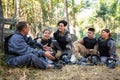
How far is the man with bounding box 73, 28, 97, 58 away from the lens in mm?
8047

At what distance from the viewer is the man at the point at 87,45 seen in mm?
8047

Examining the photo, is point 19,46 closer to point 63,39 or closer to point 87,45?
point 63,39

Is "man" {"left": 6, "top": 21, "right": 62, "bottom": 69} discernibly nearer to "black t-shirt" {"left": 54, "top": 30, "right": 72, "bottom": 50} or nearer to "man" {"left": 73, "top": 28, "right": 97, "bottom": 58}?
"black t-shirt" {"left": 54, "top": 30, "right": 72, "bottom": 50}

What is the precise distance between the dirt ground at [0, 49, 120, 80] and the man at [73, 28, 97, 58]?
1629 millimetres

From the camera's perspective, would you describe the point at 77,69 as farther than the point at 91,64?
No

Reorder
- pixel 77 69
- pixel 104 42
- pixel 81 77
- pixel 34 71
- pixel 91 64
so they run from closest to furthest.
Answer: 1. pixel 81 77
2. pixel 34 71
3. pixel 77 69
4. pixel 91 64
5. pixel 104 42

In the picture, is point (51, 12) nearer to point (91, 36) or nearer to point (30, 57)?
point (91, 36)

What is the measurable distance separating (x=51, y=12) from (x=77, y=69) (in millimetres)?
24343

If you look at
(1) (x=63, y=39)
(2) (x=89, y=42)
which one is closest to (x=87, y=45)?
(2) (x=89, y=42)

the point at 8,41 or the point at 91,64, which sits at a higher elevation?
the point at 8,41

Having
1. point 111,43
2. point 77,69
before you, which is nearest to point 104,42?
point 111,43

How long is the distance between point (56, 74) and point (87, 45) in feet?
8.67

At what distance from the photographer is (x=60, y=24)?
803 cm

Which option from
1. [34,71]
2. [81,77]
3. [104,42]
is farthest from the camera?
[104,42]
